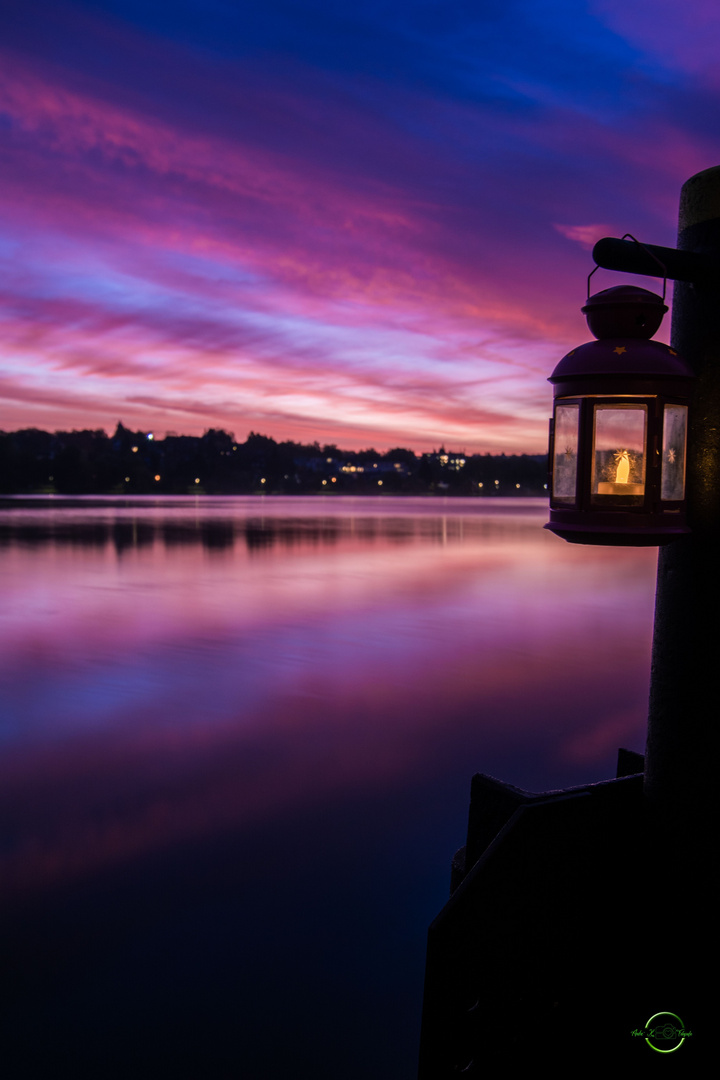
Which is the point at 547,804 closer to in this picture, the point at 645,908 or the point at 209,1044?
the point at 645,908

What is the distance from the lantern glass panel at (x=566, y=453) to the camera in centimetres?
301

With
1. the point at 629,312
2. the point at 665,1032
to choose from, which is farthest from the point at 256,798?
the point at 629,312

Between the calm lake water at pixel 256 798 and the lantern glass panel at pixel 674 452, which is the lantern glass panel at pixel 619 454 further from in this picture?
the calm lake water at pixel 256 798

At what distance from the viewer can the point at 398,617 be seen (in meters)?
17.4

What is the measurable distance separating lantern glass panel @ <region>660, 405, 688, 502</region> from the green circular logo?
2008 mm

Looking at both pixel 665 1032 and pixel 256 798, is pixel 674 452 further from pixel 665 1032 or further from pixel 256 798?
pixel 256 798

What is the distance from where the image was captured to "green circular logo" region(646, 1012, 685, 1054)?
2.99 meters

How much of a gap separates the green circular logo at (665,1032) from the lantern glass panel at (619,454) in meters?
2.00

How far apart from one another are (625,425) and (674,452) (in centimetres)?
24

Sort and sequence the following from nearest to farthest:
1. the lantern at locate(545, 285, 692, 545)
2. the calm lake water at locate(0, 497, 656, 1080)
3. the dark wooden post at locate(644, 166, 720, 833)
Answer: the lantern at locate(545, 285, 692, 545) < the dark wooden post at locate(644, 166, 720, 833) < the calm lake water at locate(0, 497, 656, 1080)

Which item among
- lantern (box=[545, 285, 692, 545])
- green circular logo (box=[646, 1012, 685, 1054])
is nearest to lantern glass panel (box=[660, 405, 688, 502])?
lantern (box=[545, 285, 692, 545])

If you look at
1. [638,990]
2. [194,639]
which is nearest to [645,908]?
[638,990]

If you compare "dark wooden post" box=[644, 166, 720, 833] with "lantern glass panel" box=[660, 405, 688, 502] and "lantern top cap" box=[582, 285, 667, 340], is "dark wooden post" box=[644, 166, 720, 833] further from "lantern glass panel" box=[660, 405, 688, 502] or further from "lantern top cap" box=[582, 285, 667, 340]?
"lantern top cap" box=[582, 285, 667, 340]

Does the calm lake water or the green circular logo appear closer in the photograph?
the green circular logo
